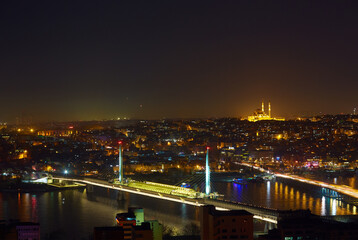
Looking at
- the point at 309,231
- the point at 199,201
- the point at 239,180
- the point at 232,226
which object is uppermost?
the point at 232,226

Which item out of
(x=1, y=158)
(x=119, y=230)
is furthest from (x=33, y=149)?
(x=119, y=230)

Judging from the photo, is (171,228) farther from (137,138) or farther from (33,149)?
(137,138)

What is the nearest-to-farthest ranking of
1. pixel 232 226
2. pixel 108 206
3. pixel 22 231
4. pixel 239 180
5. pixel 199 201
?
pixel 232 226 → pixel 22 231 → pixel 199 201 → pixel 108 206 → pixel 239 180

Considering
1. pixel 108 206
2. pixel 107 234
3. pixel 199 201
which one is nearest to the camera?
pixel 107 234

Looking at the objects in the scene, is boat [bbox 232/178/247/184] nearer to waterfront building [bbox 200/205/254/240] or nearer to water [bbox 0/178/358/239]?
water [bbox 0/178/358/239]

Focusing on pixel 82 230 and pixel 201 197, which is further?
pixel 201 197

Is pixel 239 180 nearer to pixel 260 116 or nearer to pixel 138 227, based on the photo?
pixel 138 227

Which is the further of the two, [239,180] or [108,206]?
[239,180]

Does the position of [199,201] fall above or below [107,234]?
below

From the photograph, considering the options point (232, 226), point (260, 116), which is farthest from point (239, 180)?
point (260, 116)
